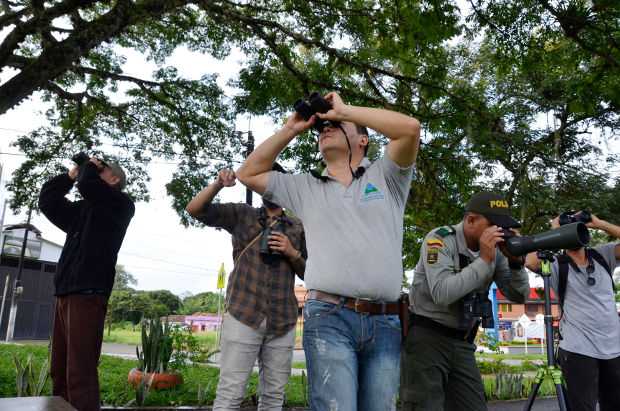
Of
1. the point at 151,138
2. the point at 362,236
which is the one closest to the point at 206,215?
the point at 362,236

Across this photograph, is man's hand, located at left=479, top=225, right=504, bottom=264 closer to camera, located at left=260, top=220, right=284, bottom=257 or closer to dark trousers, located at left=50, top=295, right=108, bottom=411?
camera, located at left=260, top=220, right=284, bottom=257

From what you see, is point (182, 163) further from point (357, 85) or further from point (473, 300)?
point (473, 300)

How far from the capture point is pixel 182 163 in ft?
28.8

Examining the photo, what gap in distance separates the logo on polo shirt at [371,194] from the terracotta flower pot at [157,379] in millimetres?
4615

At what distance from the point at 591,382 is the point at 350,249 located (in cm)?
260

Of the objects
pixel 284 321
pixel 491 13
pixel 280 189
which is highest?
pixel 491 13

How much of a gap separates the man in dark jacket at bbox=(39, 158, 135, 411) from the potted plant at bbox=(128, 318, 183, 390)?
7.93 ft

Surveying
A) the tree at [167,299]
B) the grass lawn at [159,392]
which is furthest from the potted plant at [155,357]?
the tree at [167,299]

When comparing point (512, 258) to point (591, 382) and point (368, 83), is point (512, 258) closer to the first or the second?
point (591, 382)

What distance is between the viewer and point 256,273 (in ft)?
11.7

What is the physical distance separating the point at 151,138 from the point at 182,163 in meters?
1.22

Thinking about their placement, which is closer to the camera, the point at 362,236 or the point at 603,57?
the point at 362,236

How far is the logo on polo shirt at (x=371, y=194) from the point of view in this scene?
2207 millimetres

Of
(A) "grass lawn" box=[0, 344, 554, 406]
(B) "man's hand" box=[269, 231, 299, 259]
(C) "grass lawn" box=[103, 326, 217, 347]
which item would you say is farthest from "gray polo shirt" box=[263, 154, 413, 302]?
(C) "grass lawn" box=[103, 326, 217, 347]
